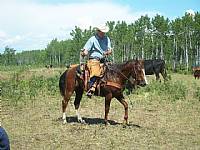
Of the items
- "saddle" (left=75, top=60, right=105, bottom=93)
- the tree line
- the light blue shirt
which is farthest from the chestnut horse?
the tree line

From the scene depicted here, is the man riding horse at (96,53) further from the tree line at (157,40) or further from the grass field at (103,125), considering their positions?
the tree line at (157,40)

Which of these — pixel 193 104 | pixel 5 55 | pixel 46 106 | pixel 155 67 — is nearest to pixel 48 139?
pixel 46 106

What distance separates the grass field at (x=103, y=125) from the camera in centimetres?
810

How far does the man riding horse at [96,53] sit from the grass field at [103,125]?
1212 mm

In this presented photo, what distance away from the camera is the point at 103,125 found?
10.1m

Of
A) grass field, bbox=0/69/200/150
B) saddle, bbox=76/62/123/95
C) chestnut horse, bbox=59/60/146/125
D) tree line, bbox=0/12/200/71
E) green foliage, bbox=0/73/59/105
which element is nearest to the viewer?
grass field, bbox=0/69/200/150

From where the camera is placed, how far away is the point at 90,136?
28.9ft

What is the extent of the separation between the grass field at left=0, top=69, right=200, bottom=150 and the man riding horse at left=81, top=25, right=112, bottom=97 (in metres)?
1.21

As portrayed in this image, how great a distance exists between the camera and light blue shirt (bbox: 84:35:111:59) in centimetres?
1029

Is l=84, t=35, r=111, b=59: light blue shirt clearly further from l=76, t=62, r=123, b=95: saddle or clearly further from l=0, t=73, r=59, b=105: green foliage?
l=0, t=73, r=59, b=105: green foliage

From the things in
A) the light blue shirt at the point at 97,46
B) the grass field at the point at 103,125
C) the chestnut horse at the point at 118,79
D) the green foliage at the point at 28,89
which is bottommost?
the grass field at the point at 103,125

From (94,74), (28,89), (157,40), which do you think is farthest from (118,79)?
(157,40)

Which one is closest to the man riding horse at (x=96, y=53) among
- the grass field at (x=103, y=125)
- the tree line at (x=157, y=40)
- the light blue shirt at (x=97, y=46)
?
the light blue shirt at (x=97, y=46)

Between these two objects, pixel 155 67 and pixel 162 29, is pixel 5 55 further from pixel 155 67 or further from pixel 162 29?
pixel 155 67
